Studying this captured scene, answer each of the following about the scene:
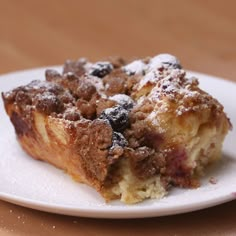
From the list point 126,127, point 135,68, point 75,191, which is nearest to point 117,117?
point 126,127

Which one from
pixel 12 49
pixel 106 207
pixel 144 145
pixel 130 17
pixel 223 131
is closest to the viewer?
pixel 106 207

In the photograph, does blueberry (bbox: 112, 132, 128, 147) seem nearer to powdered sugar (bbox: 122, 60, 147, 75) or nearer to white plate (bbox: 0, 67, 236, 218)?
white plate (bbox: 0, 67, 236, 218)

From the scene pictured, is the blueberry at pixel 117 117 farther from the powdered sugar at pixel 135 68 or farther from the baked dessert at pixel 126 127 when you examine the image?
the powdered sugar at pixel 135 68

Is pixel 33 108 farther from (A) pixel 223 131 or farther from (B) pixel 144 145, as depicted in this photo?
(A) pixel 223 131

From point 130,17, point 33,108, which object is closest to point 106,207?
point 33,108

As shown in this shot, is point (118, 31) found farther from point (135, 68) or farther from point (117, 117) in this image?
point (117, 117)

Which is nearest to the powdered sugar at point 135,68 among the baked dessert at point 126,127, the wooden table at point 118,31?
the baked dessert at point 126,127
